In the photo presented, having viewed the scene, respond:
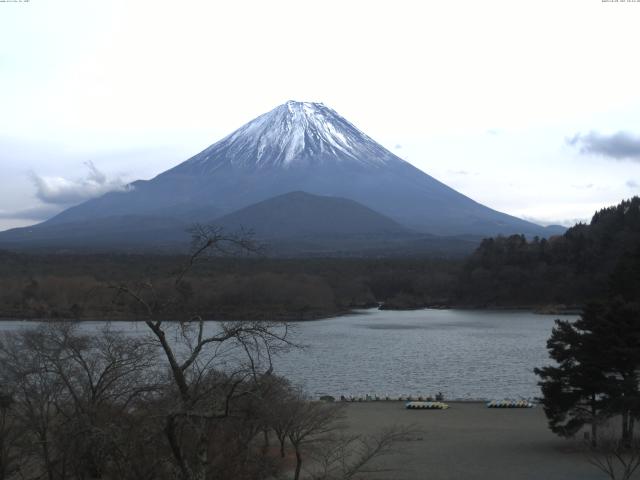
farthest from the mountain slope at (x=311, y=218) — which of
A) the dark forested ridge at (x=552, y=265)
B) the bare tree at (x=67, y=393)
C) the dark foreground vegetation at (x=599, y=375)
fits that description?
the bare tree at (x=67, y=393)

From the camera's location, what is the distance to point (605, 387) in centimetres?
1158

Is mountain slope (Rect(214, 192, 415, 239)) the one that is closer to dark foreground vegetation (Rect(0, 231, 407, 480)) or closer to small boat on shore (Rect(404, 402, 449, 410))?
small boat on shore (Rect(404, 402, 449, 410))

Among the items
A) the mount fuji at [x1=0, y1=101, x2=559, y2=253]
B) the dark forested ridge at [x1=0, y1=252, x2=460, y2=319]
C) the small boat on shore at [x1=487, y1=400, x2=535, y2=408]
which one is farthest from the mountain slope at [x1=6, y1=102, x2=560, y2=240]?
the small boat on shore at [x1=487, y1=400, x2=535, y2=408]

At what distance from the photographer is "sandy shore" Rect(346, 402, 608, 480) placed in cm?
1104

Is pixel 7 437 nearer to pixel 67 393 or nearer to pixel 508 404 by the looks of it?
pixel 67 393

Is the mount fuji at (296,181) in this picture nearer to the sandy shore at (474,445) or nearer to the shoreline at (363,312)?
the shoreline at (363,312)

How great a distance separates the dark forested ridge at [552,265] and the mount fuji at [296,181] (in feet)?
207

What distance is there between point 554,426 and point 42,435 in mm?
7912

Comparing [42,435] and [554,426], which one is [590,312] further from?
[42,435]

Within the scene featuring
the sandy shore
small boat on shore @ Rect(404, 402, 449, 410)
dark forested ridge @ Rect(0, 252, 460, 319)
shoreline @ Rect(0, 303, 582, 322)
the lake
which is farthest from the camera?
dark forested ridge @ Rect(0, 252, 460, 319)

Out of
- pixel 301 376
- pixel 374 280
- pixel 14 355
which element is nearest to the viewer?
pixel 14 355

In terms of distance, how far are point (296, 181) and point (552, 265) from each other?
80.0 metres

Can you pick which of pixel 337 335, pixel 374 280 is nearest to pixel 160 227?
pixel 374 280

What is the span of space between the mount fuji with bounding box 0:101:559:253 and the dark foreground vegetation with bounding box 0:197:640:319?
58.6m
